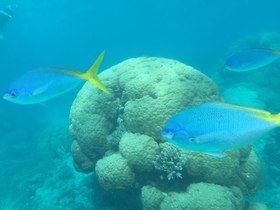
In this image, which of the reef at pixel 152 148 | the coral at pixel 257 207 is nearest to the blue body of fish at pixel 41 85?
the reef at pixel 152 148

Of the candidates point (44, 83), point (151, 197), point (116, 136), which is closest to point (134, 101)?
point (116, 136)

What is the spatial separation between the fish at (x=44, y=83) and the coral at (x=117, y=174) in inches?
84.2

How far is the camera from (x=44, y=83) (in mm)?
2902

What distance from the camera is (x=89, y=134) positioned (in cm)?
549

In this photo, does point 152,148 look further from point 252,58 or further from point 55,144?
point 55,144

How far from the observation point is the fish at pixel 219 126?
1.77 m

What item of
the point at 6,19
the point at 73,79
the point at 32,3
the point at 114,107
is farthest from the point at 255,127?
the point at 32,3

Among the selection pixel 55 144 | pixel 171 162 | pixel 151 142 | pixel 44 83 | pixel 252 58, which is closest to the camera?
pixel 44 83

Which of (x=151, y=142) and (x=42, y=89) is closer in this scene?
(x=42, y=89)

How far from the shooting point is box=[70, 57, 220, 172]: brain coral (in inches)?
189

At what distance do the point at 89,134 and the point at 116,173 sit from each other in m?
1.32

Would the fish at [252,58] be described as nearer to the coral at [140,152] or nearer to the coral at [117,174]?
the coral at [140,152]

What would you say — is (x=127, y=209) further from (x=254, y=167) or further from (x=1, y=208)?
(x=1, y=208)

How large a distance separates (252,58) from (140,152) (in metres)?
2.55
